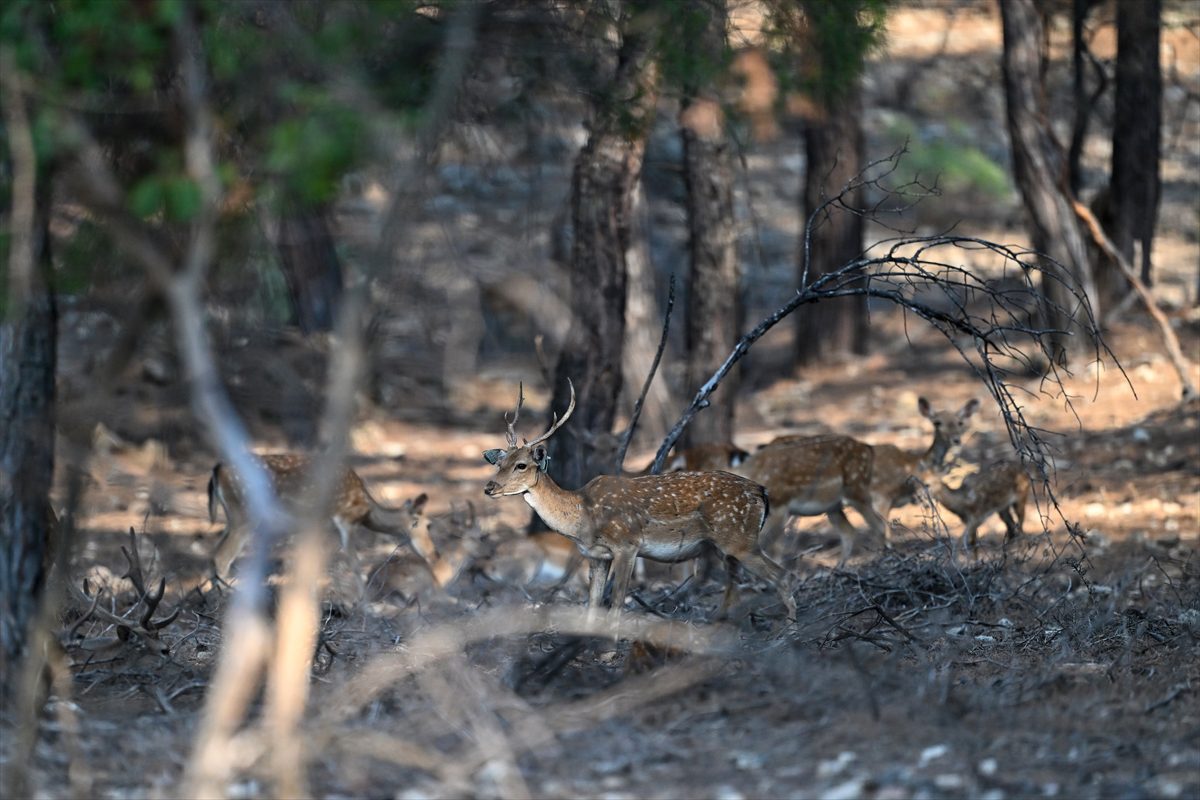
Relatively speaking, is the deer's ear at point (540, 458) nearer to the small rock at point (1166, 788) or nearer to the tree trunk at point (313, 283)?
the small rock at point (1166, 788)

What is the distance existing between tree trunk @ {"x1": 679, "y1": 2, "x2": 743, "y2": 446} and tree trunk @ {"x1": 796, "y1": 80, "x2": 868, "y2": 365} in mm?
3803

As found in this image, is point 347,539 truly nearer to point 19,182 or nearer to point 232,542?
point 232,542

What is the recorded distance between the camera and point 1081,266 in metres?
16.0

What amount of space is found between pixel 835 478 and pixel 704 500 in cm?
338

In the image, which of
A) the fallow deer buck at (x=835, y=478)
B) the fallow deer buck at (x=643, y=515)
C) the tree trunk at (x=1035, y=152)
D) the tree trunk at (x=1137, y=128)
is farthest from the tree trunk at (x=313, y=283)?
the tree trunk at (x=1137, y=128)

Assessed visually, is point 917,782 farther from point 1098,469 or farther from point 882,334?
point 882,334

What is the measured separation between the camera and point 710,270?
13.5m

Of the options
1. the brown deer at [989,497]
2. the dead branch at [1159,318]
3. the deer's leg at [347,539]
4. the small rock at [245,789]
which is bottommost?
the deer's leg at [347,539]

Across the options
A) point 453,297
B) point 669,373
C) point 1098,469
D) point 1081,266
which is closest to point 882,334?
point 669,373

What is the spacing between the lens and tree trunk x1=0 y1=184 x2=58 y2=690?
22.6ft

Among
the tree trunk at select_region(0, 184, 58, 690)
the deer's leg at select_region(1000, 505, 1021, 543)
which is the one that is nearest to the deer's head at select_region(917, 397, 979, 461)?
the deer's leg at select_region(1000, 505, 1021, 543)

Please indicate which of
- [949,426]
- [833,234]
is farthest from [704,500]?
[833,234]

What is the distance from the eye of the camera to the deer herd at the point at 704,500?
8.58 meters

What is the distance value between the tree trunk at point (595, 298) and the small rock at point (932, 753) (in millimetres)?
5682
